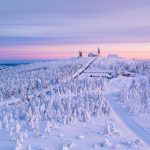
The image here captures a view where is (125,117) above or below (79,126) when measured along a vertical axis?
below

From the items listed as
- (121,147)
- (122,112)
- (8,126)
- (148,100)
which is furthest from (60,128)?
(148,100)

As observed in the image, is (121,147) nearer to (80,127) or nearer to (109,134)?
(109,134)

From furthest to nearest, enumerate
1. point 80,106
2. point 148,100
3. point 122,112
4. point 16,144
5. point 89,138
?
point 148,100, point 122,112, point 80,106, point 89,138, point 16,144

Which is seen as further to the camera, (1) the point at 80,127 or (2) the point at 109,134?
(1) the point at 80,127

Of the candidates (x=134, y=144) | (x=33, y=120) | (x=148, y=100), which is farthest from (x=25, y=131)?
(x=148, y=100)

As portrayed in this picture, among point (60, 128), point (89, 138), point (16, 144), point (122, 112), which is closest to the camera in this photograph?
point (16, 144)

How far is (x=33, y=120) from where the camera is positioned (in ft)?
77.1

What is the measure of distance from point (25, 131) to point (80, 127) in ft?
13.0

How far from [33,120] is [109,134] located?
4.72m

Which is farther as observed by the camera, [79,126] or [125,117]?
[125,117]

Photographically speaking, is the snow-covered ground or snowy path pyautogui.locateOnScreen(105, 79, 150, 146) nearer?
the snow-covered ground

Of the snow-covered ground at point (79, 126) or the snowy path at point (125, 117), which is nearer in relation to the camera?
the snow-covered ground at point (79, 126)

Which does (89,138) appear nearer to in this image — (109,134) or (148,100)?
(109,134)

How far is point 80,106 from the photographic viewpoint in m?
27.3
